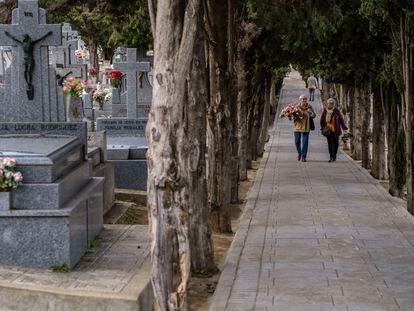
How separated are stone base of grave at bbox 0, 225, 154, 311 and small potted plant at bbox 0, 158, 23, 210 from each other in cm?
62

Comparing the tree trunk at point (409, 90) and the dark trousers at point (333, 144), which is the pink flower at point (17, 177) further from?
the dark trousers at point (333, 144)

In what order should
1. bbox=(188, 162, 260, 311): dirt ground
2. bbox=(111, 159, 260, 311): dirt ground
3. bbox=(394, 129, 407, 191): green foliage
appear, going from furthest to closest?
bbox=(394, 129, 407, 191): green foliage < bbox=(111, 159, 260, 311): dirt ground < bbox=(188, 162, 260, 311): dirt ground

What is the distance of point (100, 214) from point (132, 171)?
4668 mm

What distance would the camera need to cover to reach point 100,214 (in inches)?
411

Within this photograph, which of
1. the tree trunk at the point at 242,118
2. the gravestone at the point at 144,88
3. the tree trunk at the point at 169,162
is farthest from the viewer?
the gravestone at the point at 144,88

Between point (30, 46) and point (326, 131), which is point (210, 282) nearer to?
point (30, 46)

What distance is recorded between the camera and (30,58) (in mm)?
10867

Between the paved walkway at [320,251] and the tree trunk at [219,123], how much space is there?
19.3 inches

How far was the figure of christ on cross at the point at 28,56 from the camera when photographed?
10.8 m

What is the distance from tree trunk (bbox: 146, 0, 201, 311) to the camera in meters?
6.63

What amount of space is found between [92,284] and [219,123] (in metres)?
5.59

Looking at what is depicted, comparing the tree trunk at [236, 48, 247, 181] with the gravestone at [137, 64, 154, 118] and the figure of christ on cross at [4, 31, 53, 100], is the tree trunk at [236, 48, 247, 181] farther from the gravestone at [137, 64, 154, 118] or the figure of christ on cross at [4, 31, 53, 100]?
the figure of christ on cross at [4, 31, 53, 100]

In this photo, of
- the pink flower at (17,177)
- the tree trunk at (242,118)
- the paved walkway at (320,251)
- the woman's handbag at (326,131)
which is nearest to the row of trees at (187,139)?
the paved walkway at (320,251)

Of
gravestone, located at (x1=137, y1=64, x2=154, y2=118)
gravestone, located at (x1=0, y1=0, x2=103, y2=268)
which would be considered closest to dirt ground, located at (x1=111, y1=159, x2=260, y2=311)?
gravestone, located at (x1=0, y1=0, x2=103, y2=268)
